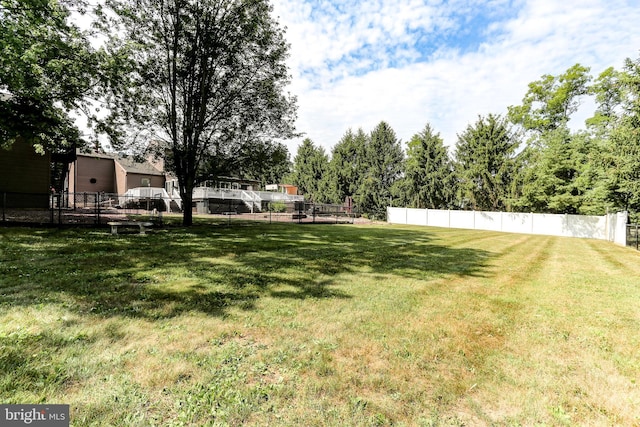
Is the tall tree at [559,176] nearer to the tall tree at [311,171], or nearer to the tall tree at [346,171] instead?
the tall tree at [346,171]

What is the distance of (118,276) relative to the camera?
20.1ft

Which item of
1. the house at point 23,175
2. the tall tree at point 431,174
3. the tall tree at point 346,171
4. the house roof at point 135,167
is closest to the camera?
the house at point 23,175

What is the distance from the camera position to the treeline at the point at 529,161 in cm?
1820

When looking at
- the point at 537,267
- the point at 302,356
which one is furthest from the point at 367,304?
the point at 537,267

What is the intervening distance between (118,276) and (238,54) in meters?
15.2

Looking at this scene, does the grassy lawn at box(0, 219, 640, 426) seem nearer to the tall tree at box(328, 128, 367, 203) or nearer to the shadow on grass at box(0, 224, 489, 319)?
the shadow on grass at box(0, 224, 489, 319)

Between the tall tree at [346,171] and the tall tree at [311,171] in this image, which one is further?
the tall tree at [311,171]

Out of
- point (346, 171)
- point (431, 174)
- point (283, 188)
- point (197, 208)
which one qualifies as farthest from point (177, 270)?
point (283, 188)

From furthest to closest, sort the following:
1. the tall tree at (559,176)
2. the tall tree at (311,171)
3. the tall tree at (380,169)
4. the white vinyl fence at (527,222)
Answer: the tall tree at (311,171), the tall tree at (380,169), the tall tree at (559,176), the white vinyl fence at (527,222)

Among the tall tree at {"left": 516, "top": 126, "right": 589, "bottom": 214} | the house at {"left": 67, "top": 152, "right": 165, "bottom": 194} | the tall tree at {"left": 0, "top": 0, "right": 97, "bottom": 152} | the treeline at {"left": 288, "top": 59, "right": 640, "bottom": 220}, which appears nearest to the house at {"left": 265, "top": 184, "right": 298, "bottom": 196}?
the treeline at {"left": 288, "top": 59, "right": 640, "bottom": 220}

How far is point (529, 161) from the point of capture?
104 ft

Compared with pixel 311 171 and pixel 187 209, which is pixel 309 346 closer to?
pixel 187 209

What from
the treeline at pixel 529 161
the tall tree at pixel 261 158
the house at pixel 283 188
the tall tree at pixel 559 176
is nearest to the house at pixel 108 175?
the house at pixel 283 188

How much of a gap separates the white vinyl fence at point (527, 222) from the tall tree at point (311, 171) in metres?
17.0
